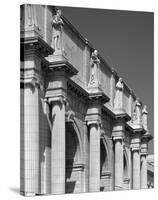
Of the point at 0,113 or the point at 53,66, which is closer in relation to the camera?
the point at 0,113

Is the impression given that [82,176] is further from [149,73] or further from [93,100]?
[149,73]

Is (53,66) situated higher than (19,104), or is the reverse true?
(53,66)

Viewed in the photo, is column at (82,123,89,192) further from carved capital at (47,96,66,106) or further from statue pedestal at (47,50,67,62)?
statue pedestal at (47,50,67,62)

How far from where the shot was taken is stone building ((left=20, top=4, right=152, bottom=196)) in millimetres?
16203

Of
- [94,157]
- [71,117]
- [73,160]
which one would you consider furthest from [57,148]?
[94,157]

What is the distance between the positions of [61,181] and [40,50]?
411 centimetres

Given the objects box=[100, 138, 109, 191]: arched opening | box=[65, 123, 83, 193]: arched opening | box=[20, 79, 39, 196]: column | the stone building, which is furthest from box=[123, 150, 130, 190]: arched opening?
box=[20, 79, 39, 196]: column

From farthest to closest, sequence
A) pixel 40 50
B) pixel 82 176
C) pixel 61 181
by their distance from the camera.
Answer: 1. pixel 82 176
2. pixel 61 181
3. pixel 40 50

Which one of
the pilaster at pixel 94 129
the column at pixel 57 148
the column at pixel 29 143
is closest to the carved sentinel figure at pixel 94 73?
the pilaster at pixel 94 129

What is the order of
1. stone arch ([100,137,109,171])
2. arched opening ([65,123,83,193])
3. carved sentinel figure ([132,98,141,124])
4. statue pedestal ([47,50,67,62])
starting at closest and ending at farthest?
statue pedestal ([47,50,67,62])
carved sentinel figure ([132,98,141,124])
arched opening ([65,123,83,193])
stone arch ([100,137,109,171])

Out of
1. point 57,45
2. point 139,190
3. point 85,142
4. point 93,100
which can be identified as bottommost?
point 139,190

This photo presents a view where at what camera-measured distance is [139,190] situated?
63.7 ft

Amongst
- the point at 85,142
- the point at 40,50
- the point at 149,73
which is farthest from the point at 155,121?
the point at 40,50

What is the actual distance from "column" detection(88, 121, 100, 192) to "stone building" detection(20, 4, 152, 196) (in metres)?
0.04
